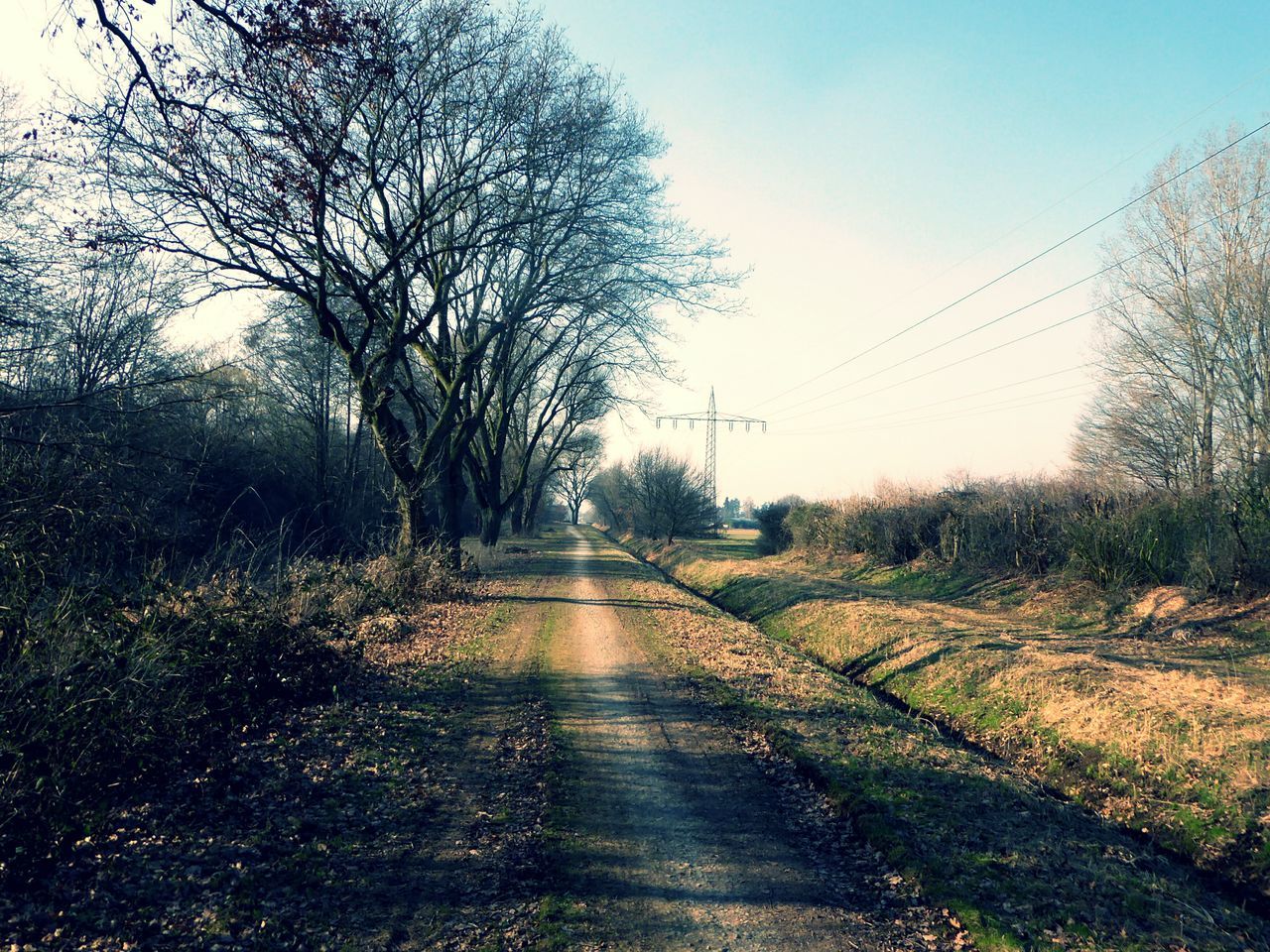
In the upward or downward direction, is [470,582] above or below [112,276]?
below

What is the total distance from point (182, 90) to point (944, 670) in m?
11.9

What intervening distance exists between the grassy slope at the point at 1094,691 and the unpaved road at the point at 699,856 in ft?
11.3

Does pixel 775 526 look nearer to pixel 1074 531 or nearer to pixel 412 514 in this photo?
pixel 1074 531

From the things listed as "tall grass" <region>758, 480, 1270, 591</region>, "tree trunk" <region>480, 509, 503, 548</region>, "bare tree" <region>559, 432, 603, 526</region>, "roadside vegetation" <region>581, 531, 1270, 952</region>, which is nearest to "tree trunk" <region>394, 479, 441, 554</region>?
"roadside vegetation" <region>581, 531, 1270, 952</region>

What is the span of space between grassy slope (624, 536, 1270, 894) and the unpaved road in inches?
136

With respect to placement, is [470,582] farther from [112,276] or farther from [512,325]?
[112,276]

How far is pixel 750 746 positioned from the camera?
24.3 ft

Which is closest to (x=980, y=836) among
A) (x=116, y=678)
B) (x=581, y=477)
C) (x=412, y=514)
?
(x=116, y=678)

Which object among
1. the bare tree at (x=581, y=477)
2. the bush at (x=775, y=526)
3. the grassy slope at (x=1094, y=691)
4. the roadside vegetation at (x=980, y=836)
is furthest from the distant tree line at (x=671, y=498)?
the roadside vegetation at (x=980, y=836)

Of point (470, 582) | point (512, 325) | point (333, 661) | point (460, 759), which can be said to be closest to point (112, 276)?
point (512, 325)

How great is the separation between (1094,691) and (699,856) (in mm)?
6574

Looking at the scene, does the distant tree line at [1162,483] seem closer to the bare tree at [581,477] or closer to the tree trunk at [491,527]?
the tree trunk at [491,527]

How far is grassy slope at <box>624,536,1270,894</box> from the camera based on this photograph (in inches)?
255

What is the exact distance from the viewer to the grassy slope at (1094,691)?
6.47 metres
